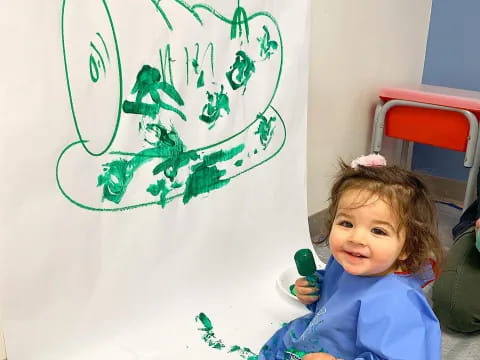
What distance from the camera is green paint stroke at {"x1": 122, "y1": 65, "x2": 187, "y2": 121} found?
2.91 feet

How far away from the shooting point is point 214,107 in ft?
3.42

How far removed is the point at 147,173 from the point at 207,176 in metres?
0.16

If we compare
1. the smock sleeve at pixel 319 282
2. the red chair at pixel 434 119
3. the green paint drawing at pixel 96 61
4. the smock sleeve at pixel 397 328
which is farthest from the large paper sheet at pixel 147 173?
the red chair at pixel 434 119

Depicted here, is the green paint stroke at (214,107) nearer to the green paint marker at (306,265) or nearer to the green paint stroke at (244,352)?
the green paint marker at (306,265)

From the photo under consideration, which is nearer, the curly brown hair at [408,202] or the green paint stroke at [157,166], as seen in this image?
the curly brown hair at [408,202]

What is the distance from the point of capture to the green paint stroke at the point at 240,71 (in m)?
1.06

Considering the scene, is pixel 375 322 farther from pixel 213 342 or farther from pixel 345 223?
pixel 213 342

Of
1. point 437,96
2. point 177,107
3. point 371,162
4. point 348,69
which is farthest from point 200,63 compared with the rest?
point 437,96

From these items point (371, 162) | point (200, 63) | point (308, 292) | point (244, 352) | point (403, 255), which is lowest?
point (244, 352)

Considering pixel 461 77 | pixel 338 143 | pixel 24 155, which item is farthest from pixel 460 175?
pixel 24 155

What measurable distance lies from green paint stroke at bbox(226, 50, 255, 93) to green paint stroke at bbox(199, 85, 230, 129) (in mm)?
34

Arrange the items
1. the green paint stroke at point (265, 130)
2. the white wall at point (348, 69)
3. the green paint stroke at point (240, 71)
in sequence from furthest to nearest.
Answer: the white wall at point (348, 69)
the green paint stroke at point (265, 130)
the green paint stroke at point (240, 71)

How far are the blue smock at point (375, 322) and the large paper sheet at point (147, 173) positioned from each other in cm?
21

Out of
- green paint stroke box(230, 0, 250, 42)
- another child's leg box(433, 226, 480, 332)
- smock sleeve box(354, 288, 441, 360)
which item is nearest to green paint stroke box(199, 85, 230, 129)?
green paint stroke box(230, 0, 250, 42)
